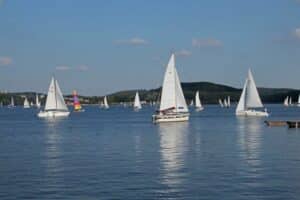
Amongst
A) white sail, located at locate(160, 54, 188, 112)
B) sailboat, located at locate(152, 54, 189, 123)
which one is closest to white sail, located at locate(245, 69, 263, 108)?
sailboat, located at locate(152, 54, 189, 123)

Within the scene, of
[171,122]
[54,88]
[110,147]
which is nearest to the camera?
[110,147]

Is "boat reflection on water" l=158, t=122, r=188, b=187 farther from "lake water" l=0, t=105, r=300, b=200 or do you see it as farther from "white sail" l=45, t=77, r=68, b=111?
"white sail" l=45, t=77, r=68, b=111

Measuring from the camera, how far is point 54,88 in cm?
14188

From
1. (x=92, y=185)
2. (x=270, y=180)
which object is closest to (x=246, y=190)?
(x=270, y=180)

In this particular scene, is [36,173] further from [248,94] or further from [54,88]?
[54,88]

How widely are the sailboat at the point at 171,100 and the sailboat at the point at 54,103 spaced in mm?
43885

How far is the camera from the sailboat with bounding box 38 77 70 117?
142 meters

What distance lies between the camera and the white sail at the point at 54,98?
463 ft

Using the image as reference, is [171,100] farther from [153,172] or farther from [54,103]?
[153,172]

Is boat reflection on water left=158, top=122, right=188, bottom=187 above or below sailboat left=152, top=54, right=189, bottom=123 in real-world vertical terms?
below

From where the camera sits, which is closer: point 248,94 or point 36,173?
point 36,173

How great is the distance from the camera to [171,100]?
99938 mm

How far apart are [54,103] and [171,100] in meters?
53.6

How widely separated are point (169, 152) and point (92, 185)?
1851 cm
